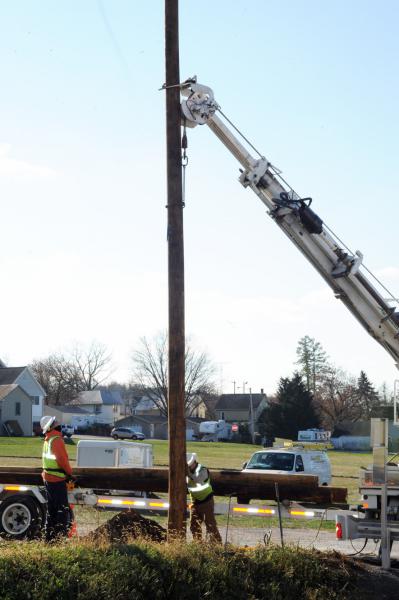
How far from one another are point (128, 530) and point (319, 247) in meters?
5.43

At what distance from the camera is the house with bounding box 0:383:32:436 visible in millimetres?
86062

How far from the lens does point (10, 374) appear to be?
9088 centimetres

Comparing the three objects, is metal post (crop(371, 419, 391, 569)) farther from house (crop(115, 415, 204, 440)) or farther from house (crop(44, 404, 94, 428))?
house (crop(115, 415, 204, 440))

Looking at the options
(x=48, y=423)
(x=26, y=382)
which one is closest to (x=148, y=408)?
(x=26, y=382)

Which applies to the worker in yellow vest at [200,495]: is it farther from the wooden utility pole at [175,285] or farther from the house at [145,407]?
the house at [145,407]

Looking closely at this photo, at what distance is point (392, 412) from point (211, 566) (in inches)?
242

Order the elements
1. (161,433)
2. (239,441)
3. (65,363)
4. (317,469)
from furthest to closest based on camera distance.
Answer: (65,363) < (161,433) < (239,441) < (317,469)

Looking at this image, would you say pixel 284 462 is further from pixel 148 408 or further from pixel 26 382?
pixel 148 408

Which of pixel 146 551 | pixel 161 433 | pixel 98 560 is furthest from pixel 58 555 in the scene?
pixel 161 433

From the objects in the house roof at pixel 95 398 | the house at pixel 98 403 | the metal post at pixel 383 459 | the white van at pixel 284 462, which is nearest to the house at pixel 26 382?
the house at pixel 98 403

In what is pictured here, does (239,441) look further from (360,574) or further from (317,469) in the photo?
(360,574)

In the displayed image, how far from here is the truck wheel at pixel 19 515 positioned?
13.9m

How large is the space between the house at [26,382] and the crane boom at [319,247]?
77.5 metres

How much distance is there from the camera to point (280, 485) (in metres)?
13.7
